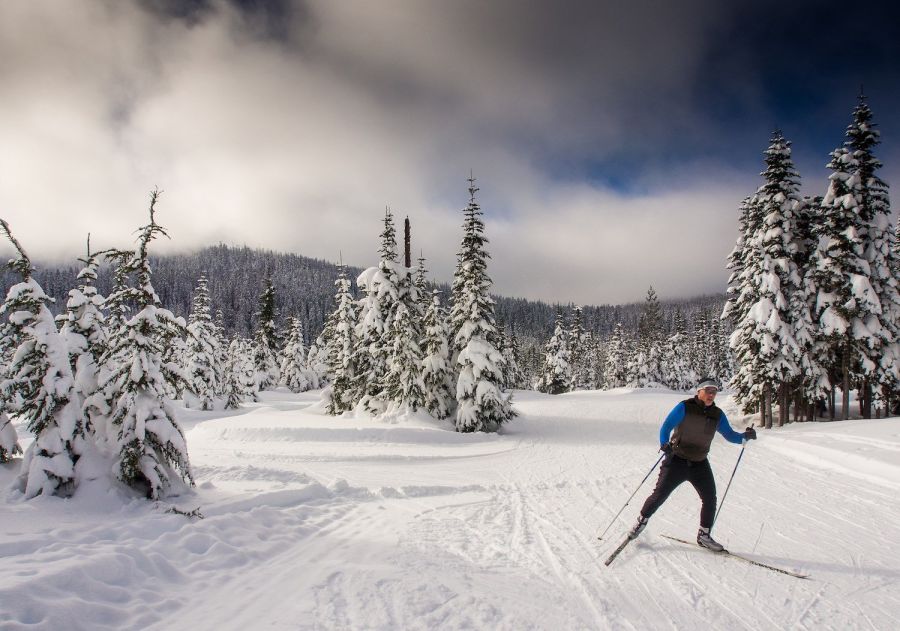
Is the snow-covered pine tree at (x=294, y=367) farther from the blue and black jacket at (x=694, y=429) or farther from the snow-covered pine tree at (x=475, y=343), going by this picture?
the blue and black jacket at (x=694, y=429)

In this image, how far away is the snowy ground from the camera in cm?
434

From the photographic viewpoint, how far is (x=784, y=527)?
7.23 m

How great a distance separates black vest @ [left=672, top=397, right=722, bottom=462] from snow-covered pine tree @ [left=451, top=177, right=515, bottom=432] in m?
13.9

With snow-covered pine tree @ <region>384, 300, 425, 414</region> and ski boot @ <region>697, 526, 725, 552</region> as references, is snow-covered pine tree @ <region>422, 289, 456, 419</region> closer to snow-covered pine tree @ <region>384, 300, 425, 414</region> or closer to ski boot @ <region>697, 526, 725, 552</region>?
snow-covered pine tree @ <region>384, 300, 425, 414</region>

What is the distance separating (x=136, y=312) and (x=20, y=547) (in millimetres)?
4807

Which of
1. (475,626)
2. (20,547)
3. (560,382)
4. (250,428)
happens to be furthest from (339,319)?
(560,382)

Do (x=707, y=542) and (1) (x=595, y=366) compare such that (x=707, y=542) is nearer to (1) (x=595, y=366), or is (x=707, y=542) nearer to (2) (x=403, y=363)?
(2) (x=403, y=363)

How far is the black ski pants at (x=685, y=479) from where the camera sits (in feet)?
20.5

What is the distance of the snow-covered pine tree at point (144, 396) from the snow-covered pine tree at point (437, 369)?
13.2 meters

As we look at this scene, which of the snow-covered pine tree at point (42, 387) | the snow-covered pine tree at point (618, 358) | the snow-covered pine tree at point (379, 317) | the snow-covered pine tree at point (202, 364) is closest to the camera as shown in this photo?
the snow-covered pine tree at point (42, 387)

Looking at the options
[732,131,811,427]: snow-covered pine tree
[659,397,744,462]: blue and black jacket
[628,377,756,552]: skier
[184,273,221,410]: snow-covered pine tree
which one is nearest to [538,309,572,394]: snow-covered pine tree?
[732,131,811,427]: snow-covered pine tree

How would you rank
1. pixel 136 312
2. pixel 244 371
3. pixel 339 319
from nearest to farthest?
1. pixel 136 312
2. pixel 339 319
3. pixel 244 371

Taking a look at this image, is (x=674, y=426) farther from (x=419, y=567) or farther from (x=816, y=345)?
(x=816, y=345)

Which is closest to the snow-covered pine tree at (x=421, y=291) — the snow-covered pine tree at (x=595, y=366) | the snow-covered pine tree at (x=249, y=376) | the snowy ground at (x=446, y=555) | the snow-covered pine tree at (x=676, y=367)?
the snowy ground at (x=446, y=555)
